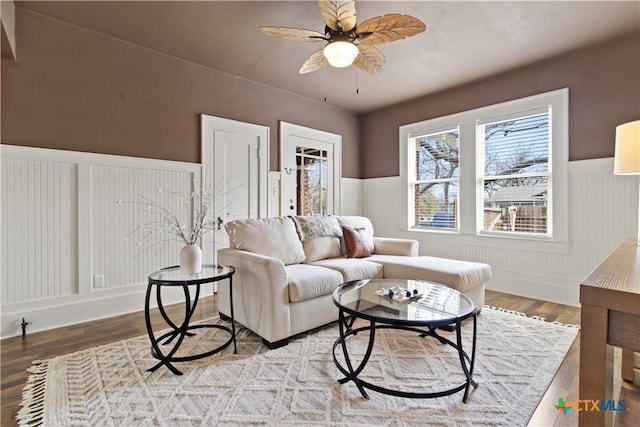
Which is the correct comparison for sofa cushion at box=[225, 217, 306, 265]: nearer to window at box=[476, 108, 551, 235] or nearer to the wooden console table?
the wooden console table

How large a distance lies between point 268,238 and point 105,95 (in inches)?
80.6

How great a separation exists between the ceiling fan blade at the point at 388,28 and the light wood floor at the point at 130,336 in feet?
7.42

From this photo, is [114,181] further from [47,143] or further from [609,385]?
[609,385]

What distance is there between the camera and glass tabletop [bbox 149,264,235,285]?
1936 millimetres

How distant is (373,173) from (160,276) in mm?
3894

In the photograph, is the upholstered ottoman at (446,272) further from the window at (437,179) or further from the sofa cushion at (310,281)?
the window at (437,179)

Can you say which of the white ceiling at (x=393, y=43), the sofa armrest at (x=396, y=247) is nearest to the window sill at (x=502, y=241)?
the sofa armrest at (x=396, y=247)

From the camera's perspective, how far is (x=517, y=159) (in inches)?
143

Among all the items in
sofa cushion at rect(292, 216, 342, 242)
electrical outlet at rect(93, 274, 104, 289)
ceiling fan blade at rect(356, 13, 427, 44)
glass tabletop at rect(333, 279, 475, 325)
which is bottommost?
electrical outlet at rect(93, 274, 104, 289)

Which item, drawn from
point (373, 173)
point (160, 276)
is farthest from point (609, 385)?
point (373, 173)

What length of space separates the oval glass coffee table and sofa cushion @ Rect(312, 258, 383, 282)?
0.35 m

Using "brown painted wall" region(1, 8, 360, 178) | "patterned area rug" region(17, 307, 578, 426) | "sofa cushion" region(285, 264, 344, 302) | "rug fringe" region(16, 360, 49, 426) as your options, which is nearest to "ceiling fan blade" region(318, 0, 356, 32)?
"sofa cushion" region(285, 264, 344, 302)

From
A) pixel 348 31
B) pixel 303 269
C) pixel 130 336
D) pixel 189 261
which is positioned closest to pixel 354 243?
pixel 303 269

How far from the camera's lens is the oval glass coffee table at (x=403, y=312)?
159cm
